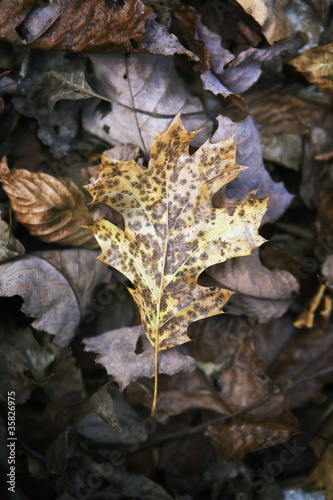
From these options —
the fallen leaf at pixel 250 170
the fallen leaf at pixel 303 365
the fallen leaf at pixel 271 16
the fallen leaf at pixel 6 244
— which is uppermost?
the fallen leaf at pixel 271 16

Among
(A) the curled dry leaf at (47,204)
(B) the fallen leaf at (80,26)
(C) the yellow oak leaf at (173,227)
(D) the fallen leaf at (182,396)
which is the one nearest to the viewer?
(C) the yellow oak leaf at (173,227)

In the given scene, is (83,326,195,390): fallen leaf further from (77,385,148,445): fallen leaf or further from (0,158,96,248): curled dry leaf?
(0,158,96,248): curled dry leaf

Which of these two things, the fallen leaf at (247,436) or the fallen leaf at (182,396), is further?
the fallen leaf at (182,396)

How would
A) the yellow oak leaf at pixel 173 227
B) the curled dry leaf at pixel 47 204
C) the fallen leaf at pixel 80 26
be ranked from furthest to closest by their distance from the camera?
the curled dry leaf at pixel 47 204 < the fallen leaf at pixel 80 26 < the yellow oak leaf at pixel 173 227

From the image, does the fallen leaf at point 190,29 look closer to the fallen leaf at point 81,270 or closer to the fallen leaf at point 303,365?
the fallen leaf at point 81,270

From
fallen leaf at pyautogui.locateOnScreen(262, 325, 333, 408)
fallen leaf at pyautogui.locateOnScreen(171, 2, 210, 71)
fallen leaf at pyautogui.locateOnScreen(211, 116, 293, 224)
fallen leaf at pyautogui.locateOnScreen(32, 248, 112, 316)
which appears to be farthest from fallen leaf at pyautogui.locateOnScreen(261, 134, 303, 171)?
fallen leaf at pyautogui.locateOnScreen(32, 248, 112, 316)

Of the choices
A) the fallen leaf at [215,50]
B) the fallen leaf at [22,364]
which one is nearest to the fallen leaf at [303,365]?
the fallen leaf at [22,364]

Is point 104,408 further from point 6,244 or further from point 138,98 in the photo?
point 138,98

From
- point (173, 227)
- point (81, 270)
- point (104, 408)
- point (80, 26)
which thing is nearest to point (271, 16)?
point (80, 26)
